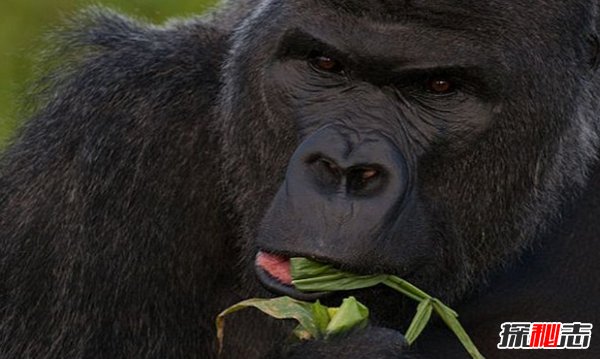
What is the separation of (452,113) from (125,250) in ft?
3.86

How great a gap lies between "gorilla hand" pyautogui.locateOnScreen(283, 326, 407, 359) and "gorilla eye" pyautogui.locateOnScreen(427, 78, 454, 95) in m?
0.76

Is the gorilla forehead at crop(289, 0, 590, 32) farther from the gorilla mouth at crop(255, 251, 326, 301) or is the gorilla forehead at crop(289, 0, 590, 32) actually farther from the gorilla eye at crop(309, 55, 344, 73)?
the gorilla mouth at crop(255, 251, 326, 301)

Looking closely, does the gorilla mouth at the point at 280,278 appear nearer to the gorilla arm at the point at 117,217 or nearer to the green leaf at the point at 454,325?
the green leaf at the point at 454,325

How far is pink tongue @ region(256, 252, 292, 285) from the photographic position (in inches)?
211

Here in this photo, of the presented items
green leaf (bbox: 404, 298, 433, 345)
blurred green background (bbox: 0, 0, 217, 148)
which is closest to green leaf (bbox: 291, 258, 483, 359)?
green leaf (bbox: 404, 298, 433, 345)

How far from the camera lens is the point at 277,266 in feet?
17.7

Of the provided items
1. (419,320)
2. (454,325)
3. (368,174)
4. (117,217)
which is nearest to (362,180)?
(368,174)

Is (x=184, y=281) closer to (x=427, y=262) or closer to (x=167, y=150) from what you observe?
(x=167, y=150)

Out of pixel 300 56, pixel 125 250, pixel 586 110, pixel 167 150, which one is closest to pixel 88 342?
pixel 125 250

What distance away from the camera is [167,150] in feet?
20.1

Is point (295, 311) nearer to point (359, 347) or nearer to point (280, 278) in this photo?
point (280, 278)

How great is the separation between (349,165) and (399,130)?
1.28 feet

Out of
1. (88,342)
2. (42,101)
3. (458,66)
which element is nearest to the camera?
(458,66)

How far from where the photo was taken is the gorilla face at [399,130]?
527cm
